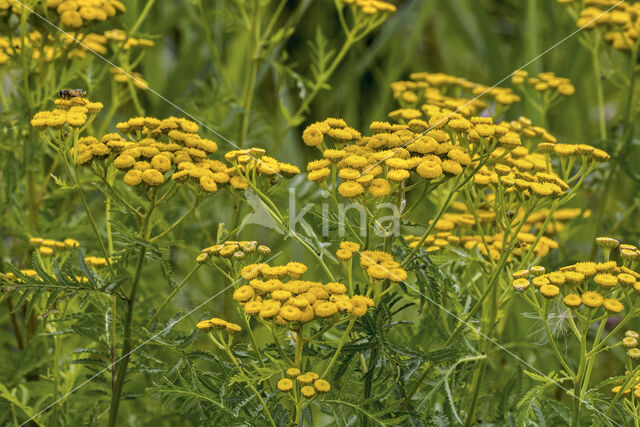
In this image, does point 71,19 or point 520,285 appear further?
point 71,19

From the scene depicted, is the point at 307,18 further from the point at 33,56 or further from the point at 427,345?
the point at 427,345

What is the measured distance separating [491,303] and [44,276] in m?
0.99

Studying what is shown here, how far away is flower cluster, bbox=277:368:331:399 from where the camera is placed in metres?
1.24

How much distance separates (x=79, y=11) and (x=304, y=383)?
128 cm

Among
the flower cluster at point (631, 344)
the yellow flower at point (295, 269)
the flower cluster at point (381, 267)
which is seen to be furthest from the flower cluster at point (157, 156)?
the flower cluster at point (631, 344)

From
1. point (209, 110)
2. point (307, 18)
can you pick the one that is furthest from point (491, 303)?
point (307, 18)

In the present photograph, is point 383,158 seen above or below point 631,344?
above

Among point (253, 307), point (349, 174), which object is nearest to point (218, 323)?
point (253, 307)

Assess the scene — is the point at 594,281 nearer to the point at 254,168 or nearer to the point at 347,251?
the point at 347,251

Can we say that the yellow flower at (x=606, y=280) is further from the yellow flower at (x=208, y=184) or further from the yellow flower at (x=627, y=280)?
the yellow flower at (x=208, y=184)

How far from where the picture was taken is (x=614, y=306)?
1370mm

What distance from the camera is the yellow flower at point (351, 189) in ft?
4.58

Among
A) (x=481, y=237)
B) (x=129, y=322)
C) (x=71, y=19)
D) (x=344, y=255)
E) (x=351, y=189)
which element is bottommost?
(x=129, y=322)

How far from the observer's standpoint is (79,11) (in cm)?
203
